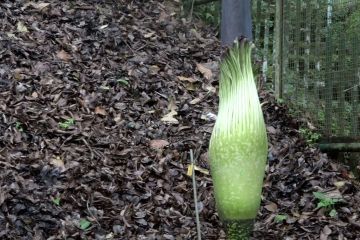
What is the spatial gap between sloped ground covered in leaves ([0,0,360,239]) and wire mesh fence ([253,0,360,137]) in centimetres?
24

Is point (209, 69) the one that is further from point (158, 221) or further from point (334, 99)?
point (158, 221)

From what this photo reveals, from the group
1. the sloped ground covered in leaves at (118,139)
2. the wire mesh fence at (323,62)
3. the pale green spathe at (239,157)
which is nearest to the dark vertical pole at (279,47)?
the wire mesh fence at (323,62)

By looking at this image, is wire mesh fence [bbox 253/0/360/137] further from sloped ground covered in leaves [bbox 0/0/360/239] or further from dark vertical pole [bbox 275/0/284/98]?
sloped ground covered in leaves [bbox 0/0/360/239]

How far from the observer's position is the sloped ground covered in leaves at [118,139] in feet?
12.7

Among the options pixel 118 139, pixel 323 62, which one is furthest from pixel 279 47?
pixel 118 139

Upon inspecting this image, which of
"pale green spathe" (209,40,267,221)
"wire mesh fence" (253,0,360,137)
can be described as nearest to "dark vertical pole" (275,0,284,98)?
"wire mesh fence" (253,0,360,137)

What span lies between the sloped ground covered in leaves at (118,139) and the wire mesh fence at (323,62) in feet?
0.79

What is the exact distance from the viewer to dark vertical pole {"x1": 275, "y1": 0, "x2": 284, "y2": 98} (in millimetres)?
5539

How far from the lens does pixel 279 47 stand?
5.59m

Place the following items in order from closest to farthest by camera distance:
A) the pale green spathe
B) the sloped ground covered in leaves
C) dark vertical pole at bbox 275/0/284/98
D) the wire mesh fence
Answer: the pale green spathe
the sloped ground covered in leaves
the wire mesh fence
dark vertical pole at bbox 275/0/284/98

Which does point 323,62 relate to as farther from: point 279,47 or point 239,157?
point 239,157

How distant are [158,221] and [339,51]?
2.13 m

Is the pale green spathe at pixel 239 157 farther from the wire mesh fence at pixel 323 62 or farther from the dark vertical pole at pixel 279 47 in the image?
the dark vertical pole at pixel 279 47

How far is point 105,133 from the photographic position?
477cm
